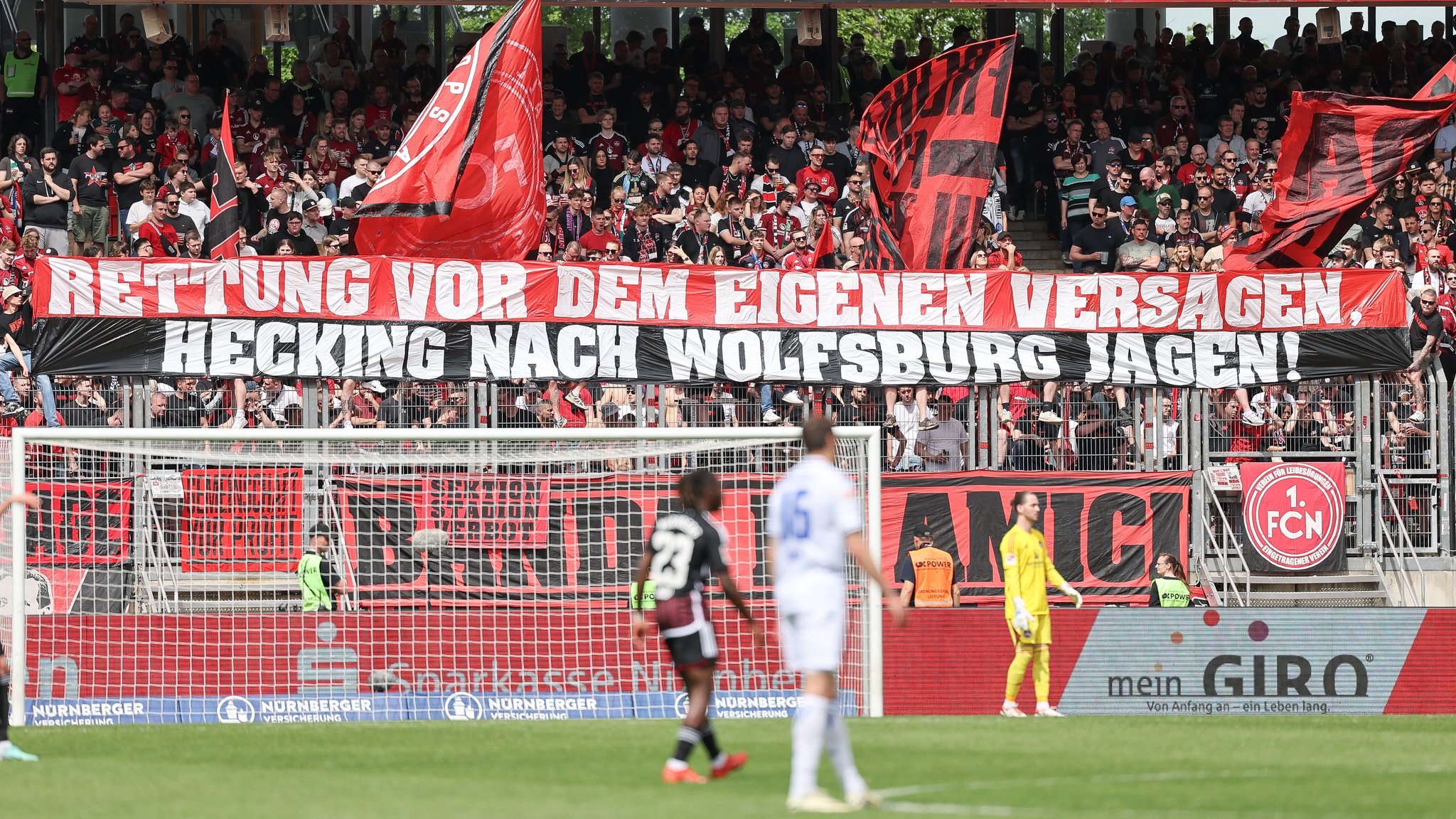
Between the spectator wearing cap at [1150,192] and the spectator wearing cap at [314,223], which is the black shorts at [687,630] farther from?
the spectator wearing cap at [1150,192]

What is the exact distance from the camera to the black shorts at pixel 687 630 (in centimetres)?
1006

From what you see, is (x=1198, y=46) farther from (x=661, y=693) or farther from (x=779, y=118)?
(x=661, y=693)

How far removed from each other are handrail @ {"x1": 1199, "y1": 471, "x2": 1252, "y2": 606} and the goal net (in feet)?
14.3

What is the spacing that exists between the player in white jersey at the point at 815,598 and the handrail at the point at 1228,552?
10550 millimetres

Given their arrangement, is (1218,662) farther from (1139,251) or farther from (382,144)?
(382,144)

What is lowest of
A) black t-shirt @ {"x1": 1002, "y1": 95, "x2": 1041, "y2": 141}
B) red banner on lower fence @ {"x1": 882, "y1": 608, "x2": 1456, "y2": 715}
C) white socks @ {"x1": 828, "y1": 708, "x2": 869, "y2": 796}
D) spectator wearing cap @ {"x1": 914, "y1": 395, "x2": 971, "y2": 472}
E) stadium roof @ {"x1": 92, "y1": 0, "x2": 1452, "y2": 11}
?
red banner on lower fence @ {"x1": 882, "y1": 608, "x2": 1456, "y2": 715}

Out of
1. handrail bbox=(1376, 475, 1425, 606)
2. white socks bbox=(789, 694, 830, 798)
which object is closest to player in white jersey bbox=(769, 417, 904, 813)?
white socks bbox=(789, 694, 830, 798)

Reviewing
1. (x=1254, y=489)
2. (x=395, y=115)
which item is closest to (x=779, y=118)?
(x=395, y=115)

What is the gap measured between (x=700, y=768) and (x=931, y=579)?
738cm

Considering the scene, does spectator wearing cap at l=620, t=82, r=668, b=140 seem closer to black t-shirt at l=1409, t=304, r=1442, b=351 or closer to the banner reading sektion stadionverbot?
the banner reading sektion stadionverbot

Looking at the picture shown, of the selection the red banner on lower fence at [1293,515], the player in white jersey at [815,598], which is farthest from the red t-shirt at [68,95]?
the player in white jersey at [815,598]

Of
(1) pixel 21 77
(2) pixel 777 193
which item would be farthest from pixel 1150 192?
(1) pixel 21 77

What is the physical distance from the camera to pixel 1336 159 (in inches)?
751

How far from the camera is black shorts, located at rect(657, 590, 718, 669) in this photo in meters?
10.1
